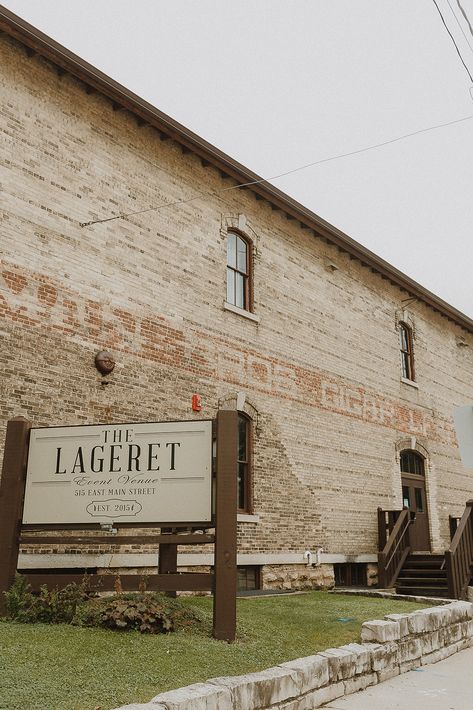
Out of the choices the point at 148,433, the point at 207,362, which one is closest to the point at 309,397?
the point at 207,362

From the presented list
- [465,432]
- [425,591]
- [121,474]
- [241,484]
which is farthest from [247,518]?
[465,432]

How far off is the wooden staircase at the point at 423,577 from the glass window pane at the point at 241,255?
7534 mm

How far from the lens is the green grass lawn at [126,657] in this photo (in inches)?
177

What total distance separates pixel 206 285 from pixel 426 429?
31.4 feet

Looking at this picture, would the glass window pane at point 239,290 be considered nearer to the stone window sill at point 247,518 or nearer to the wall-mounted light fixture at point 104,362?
the wall-mounted light fixture at point 104,362

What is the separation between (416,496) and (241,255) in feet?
29.2

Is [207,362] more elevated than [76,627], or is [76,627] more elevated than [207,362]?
[207,362]

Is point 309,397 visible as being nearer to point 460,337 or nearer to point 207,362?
point 207,362

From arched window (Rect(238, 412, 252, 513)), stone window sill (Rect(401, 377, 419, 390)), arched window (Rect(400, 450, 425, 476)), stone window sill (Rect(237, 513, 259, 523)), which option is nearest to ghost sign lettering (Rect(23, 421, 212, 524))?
stone window sill (Rect(237, 513, 259, 523))

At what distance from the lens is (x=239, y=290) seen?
14.1m

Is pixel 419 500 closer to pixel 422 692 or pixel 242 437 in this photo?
pixel 242 437

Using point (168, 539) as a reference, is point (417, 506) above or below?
above

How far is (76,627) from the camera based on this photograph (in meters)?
6.52

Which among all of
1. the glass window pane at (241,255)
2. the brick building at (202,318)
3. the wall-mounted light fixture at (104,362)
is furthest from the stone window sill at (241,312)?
the wall-mounted light fixture at (104,362)
